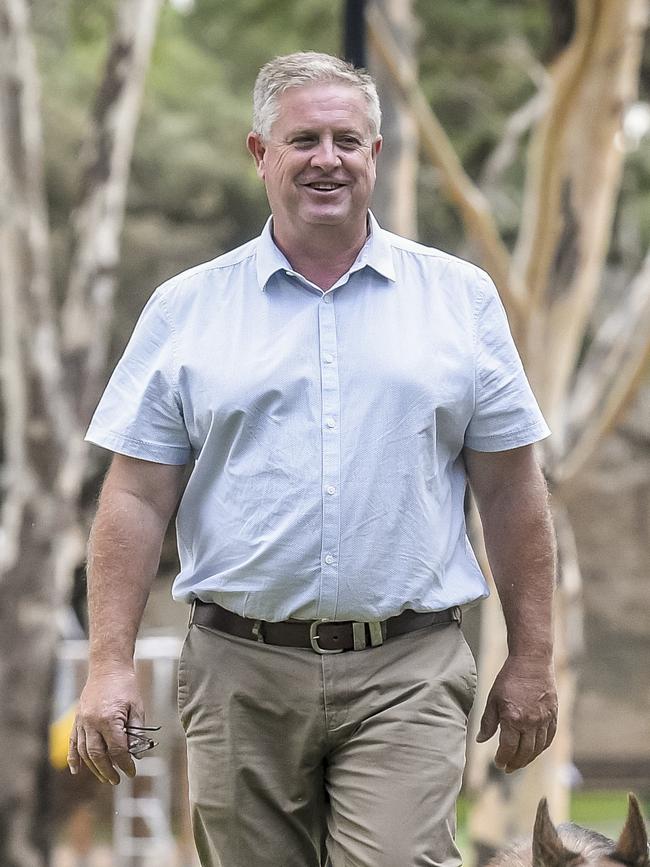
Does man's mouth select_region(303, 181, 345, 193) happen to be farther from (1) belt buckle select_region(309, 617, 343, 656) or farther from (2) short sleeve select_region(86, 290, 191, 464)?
(1) belt buckle select_region(309, 617, 343, 656)

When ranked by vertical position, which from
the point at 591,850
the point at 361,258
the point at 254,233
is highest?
the point at 254,233

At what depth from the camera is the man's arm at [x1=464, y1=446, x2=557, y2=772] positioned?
4027 millimetres

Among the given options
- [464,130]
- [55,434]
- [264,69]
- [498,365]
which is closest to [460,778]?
[498,365]

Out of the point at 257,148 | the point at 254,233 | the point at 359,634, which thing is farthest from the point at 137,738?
the point at 254,233

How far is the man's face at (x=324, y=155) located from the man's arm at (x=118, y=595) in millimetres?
764

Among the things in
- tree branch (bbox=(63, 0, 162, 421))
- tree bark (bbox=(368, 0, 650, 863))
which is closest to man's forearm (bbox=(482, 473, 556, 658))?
tree bark (bbox=(368, 0, 650, 863))

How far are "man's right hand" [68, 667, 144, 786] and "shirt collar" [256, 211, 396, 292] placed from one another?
3.45ft

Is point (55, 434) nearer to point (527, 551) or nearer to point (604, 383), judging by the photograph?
point (604, 383)

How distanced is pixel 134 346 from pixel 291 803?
1226 mm

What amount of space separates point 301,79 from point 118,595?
1371 millimetres

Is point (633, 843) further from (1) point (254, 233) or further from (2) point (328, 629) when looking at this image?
(1) point (254, 233)

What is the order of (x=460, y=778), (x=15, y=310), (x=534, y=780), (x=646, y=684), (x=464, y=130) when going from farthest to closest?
(x=646, y=684), (x=464, y=130), (x=15, y=310), (x=534, y=780), (x=460, y=778)

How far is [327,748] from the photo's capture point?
13.1 ft

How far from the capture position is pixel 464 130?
20.3 metres
